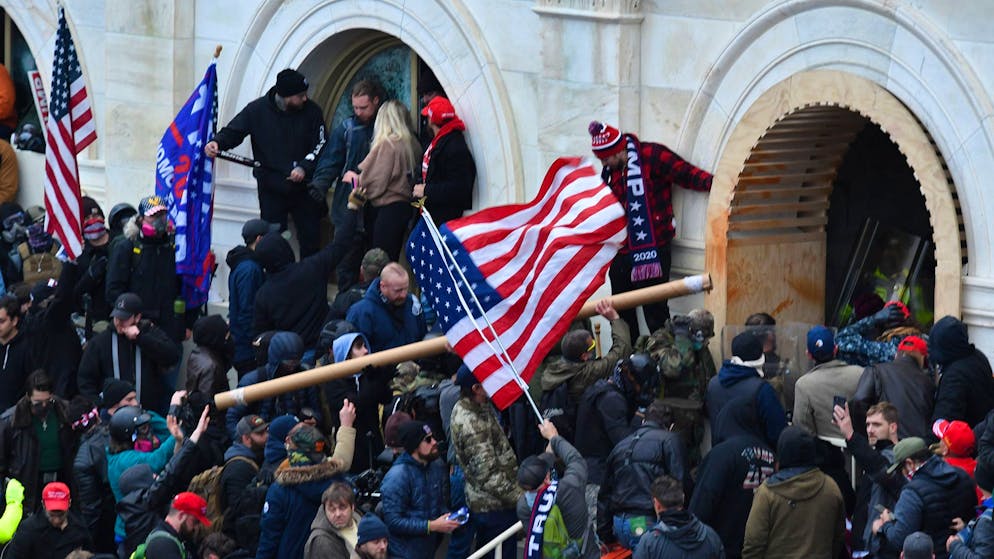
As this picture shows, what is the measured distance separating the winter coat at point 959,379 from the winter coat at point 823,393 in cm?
68

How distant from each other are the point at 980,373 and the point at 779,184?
3.17m

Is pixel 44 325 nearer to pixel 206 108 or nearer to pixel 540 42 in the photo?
pixel 206 108

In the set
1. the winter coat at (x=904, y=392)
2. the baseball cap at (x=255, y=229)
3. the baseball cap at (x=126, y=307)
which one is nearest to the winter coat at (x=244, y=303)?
the baseball cap at (x=255, y=229)

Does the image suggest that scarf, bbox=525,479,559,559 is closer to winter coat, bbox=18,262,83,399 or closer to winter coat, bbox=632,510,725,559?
winter coat, bbox=632,510,725,559

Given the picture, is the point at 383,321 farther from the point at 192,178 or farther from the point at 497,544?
the point at 192,178

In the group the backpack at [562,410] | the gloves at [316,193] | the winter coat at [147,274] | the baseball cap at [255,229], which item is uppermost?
the gloves at [316,193]

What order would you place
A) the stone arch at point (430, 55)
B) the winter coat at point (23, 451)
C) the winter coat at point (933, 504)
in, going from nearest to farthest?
the winter coat at point (933, 504)
the winter coat at point (23, 451)
the stone arch at point (430, 55)

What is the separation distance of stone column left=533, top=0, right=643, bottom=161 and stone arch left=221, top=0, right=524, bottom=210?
0.81 metres

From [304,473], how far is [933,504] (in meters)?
3.87

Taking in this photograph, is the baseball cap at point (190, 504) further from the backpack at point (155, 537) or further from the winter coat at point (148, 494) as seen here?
the winter coat at point (148, 494)

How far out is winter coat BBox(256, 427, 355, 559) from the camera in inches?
575

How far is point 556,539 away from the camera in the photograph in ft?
45.2

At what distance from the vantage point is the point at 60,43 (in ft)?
68.1

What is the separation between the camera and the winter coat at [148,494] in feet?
50.3
